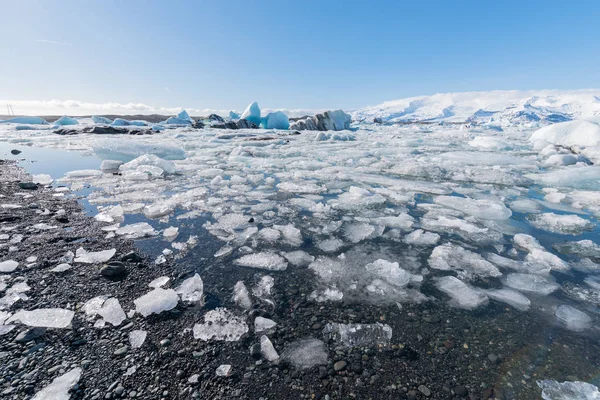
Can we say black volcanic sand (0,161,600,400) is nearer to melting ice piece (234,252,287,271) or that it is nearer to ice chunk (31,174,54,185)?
melting ice piece (234,252,287,271)

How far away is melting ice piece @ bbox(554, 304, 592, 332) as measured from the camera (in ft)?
5.03

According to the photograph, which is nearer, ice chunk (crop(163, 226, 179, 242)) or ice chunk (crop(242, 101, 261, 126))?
ice chunk (crop(163, 226, 179, 242))

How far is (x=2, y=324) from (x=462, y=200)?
15.1 ft

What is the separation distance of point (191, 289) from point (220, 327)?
17.7 inches

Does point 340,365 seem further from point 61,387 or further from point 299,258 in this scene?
point 61,387

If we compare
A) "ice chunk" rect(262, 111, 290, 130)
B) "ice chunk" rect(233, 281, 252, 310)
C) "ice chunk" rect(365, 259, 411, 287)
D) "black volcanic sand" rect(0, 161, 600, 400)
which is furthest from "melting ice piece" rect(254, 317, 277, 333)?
"ice chunk" rect(262, 111, 290, 130)

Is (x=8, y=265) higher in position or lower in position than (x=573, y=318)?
higher

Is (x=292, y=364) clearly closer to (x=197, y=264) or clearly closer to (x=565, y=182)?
(x=197, y=264)

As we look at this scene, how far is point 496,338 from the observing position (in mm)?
1457

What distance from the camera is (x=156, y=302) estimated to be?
165cm

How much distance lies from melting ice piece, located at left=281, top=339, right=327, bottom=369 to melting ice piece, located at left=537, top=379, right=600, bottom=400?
979mm

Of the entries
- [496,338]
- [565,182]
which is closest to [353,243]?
[496,338]

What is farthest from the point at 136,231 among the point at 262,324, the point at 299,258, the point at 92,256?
the point at 262,324

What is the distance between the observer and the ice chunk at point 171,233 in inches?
103
